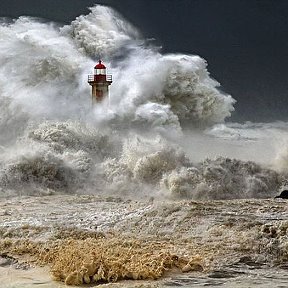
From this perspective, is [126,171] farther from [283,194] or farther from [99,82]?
[99,82]

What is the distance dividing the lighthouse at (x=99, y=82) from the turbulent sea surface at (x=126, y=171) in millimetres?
311

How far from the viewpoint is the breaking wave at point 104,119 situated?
→ 55.6 ft

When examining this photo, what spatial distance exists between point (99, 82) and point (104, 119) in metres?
2.24

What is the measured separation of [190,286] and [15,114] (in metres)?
15.0

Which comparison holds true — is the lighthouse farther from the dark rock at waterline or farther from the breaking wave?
the dark rock at waterline

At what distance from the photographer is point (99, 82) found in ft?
74.7

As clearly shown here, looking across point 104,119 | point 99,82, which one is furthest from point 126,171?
point 99,82

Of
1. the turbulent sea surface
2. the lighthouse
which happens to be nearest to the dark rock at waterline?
the turbulent sea surface

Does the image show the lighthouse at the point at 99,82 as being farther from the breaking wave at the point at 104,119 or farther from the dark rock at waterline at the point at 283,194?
the dark rock at waterline at the point at 283,194

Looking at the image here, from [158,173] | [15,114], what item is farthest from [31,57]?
[158,173]

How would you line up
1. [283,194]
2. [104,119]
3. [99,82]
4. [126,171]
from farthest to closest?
[99,82] → [104,119] → [126,171] → [283,194]

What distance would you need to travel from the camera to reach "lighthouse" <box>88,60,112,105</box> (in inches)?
888

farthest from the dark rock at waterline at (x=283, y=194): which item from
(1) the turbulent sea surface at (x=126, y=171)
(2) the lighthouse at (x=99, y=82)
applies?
(2) the lighthouse at (x=99, y=82)

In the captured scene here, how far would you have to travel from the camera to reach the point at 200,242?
953 cm
